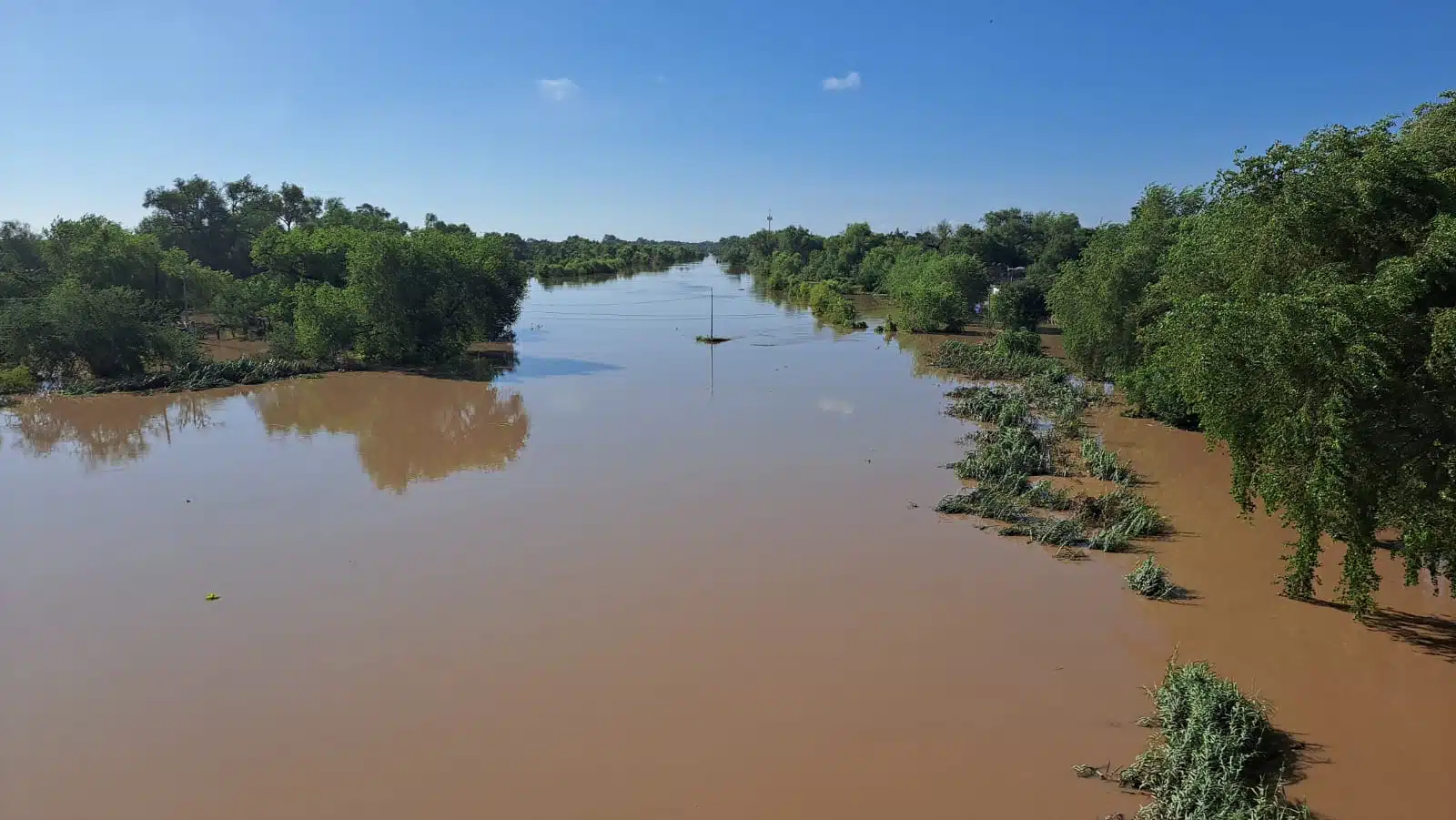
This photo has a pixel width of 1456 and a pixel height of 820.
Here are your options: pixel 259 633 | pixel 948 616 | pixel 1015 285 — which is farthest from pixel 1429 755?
pixel 1015 285

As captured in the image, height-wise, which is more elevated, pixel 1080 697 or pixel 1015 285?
pixel 1015 285

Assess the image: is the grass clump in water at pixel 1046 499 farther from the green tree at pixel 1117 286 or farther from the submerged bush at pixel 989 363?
the submerged bush at pixel 989 363

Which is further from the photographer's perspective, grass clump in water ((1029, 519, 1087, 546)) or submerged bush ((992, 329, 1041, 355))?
submerged bush ((992, 329, 1041, 355))

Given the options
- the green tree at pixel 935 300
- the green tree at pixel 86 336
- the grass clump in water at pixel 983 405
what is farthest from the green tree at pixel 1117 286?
the green tree at pixel 86 336

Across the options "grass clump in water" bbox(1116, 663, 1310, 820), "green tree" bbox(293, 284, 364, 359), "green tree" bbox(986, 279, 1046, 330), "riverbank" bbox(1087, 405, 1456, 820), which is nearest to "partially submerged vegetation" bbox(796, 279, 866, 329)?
"green tree" bbox(986, 279, 1046, 330)

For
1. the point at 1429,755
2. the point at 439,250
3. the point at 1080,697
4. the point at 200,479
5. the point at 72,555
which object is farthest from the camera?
the point at 439,250

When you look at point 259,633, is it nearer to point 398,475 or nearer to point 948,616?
point 398,475

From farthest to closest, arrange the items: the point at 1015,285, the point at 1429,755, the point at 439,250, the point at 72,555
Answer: the point at 1015,285, the point at 439,250, the point at 72,555, the point at 1429,755

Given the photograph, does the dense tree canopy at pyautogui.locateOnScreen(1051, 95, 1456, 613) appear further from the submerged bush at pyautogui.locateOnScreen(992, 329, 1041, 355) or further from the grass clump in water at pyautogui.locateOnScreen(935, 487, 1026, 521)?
the submerged bush at pyautogui.locateOnScreen(992, 329, 1041, 355)
